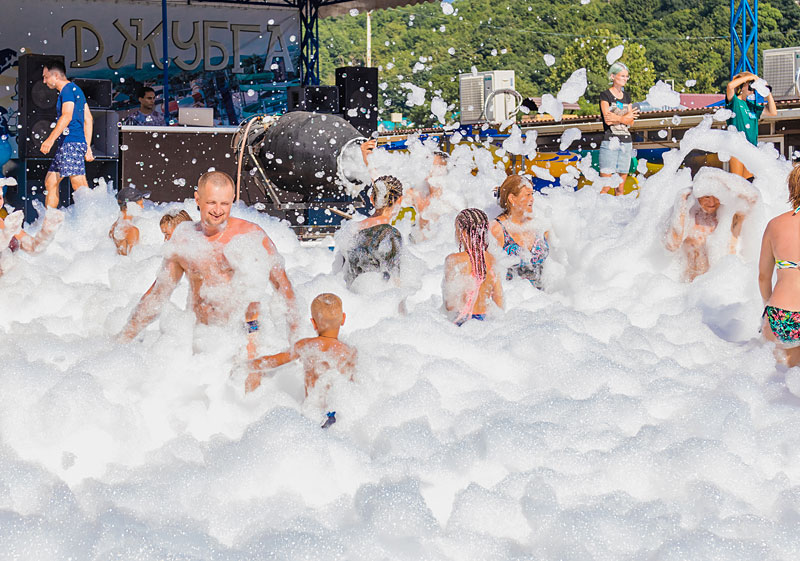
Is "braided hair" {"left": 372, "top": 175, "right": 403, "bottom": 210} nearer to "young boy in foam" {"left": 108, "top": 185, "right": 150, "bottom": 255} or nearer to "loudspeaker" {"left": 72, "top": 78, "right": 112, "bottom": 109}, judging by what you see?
"young boy in foam" {"left": 108, "top": 185, "right": 150, "bottom": 255}

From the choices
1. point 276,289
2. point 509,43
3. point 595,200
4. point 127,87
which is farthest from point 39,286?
point 509,43

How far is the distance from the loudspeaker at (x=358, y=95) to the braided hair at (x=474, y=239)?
609 centimetres

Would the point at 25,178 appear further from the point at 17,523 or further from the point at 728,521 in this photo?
the point at 728,521

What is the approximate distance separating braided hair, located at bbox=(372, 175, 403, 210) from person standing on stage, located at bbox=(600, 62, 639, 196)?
3633 mm

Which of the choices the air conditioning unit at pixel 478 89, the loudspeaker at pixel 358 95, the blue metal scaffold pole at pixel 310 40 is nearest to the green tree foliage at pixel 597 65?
the blue metal scaffold pole at pixel 310 40

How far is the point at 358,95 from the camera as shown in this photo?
10836 millimetres

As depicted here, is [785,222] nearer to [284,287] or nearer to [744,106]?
[284,287]

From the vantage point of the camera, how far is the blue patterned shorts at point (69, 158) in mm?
8422

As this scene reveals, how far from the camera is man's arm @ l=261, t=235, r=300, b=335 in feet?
13.0

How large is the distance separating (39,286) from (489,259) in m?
3.27

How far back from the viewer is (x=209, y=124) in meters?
11.0

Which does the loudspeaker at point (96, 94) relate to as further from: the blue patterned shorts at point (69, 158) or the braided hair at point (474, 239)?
the braided hair at point (474, 239)

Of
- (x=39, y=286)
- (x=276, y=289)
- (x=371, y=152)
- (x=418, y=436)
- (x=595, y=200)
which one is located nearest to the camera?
(x=418, y=436)

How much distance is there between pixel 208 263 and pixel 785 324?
8.47 ft
